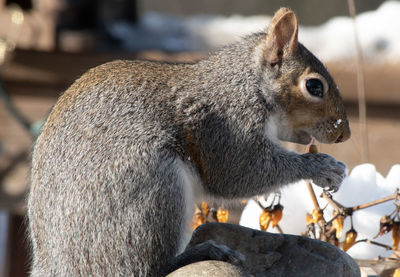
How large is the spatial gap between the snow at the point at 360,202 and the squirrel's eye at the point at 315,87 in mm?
203

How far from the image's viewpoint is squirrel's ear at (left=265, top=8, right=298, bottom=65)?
70.3 inches

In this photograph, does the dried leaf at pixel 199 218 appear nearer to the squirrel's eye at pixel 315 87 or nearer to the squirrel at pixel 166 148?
the squirrel at pixel 166 148

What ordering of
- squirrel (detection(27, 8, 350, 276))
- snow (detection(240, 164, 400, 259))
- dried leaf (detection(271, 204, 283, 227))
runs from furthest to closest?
snow (detection(240, 164, 400, 259)) < dried leaf (detection(271, 204, 283, 227)) < squirrel (detection(27, 8, 350, 276))

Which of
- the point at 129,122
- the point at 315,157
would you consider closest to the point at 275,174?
the point at 315,157

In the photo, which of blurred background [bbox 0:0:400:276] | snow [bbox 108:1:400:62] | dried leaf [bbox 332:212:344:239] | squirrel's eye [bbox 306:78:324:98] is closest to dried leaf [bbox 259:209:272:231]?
dried leaf [bbox 332:212:344:239]

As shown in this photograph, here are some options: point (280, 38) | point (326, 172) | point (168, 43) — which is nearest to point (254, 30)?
point (168, 43)

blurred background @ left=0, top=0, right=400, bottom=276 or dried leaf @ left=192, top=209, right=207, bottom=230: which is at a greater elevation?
blurred background @ left=0, top=0, right=400, bottom=276

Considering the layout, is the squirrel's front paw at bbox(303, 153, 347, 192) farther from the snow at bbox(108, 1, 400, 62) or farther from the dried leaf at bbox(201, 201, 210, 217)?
the snow at bbox(108, 1, 400, 62)

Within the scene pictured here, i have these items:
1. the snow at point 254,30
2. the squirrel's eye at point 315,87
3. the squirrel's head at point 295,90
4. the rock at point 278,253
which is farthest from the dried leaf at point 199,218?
the snow at point 254,30

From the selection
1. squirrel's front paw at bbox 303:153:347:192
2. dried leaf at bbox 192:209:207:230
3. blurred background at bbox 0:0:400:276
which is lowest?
dried leaf at bbox 192:209:207:230

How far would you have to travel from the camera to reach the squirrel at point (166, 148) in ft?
5.09

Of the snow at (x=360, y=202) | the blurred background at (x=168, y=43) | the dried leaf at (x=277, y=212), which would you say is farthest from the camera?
the blurred background at (x=168, y=43)

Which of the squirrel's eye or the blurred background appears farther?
the blurred background

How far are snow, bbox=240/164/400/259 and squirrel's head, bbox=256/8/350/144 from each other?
0.38 feet
